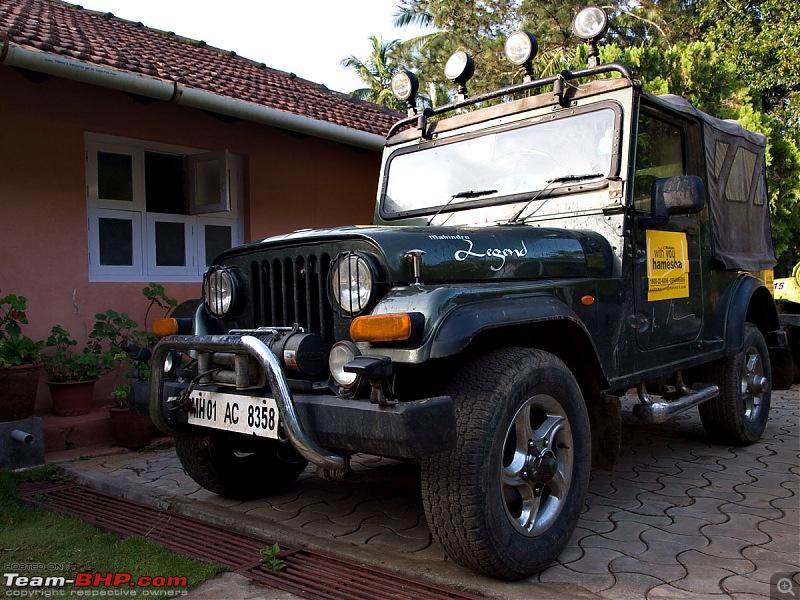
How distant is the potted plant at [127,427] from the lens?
5059 mm

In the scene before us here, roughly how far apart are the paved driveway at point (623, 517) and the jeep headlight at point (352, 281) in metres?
1.08

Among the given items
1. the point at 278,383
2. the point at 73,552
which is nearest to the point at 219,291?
the point at 278,383

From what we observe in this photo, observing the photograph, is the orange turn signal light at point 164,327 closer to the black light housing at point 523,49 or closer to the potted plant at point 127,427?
the potted plant at point 127,427

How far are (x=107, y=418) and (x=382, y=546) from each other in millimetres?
3016

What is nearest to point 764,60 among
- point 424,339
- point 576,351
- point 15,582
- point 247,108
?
point 247,108

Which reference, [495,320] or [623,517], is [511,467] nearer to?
[495,320]

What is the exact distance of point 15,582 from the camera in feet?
9.14

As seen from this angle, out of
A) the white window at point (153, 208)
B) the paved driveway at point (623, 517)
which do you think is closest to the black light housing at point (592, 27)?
the paved driveway at point (623, 517)

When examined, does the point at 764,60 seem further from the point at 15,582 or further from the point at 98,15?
the point at 15,582

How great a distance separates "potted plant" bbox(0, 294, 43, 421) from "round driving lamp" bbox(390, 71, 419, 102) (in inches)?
117

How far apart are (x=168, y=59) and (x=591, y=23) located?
4426 millimetres

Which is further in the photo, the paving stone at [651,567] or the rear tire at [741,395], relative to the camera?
the rear tire at [741,395]

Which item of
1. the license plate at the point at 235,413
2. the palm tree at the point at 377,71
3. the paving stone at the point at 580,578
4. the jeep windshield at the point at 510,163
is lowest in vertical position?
the paving stone at the point at 580,578

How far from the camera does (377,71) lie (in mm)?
27984
